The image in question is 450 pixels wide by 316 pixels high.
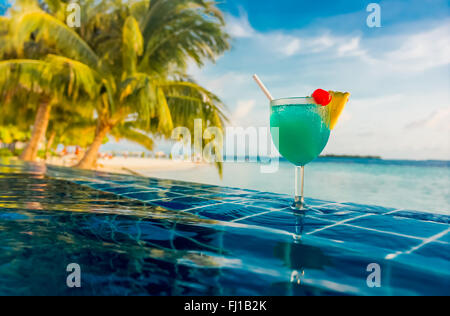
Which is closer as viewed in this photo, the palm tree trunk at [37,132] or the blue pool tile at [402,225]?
the blue pool tile at [402,225]

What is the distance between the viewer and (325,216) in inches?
29.4

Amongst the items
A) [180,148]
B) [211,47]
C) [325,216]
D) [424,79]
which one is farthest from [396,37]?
[325,216]

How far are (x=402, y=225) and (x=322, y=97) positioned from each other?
1.28ft

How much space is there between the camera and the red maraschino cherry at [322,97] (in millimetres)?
831

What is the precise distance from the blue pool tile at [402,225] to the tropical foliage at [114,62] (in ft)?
16.7

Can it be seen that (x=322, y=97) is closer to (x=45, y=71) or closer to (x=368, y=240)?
(x=368, y=240)

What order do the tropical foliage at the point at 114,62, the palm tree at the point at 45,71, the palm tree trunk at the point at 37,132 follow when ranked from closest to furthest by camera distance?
the palm tree at the point at 45,71
the tropical foliage at the point at 114,62
the palm tree trunk at the point at 37,132

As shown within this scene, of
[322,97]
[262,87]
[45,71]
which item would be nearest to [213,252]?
[322,97]

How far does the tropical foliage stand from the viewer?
18.4ft

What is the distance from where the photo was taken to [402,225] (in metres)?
0.68

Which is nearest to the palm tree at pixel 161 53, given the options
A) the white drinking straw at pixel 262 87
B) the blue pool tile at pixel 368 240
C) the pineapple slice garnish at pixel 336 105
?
the white drinking straw at pixel 262 87

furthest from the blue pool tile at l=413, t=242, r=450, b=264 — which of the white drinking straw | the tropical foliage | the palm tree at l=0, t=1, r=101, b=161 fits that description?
the palm tree at l=0, t=1, r=101, b=161

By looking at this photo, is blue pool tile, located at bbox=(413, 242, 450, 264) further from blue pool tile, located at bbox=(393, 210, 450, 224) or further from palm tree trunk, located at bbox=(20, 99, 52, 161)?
palm tree trunk, located at bbox=(20, 99, 52, 161)

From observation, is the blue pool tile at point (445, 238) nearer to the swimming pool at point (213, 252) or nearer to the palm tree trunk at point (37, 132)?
the swimming pool at point (213, 252)
